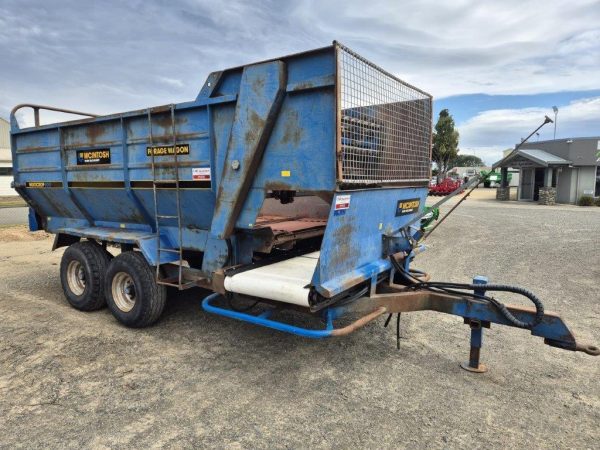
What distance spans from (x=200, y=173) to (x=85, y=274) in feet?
8.03

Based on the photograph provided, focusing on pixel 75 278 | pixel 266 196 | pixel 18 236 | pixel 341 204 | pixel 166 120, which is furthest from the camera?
pixel 18 236

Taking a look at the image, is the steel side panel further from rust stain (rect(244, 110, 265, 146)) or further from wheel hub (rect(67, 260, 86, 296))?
wheel hub (rect(67, 260, 86, 296))

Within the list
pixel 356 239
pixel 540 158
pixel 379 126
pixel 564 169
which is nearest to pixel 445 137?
pixel 540 158

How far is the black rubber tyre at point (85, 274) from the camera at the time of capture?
5.47m

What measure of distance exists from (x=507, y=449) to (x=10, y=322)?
17.8 feet

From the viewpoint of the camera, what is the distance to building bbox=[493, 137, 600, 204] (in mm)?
24547

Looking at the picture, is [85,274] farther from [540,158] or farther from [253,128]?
[540,158]

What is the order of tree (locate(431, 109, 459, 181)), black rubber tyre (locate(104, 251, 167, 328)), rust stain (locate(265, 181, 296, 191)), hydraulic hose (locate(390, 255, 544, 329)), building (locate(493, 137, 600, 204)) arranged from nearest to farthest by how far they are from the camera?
1. hydraulic hose (locate(390, 255, 544, 329))
2. rust stain (locate(265, 181, 296, 191))
3. black rubber tyre (locate(104, 251, 167, 328))
4. building (locate(493, 137, 600, 204))
5. tree (locate(431, 109, 459, 181))

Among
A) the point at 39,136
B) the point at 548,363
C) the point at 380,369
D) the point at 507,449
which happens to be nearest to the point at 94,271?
the point at 39,136

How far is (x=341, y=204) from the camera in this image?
11.4ft

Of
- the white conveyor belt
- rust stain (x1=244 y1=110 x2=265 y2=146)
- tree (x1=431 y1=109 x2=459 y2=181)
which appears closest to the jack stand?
the white conveyor belt

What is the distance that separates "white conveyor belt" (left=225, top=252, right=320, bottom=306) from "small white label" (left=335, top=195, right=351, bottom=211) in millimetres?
690

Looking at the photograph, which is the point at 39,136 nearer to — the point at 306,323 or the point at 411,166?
the point at 306,323

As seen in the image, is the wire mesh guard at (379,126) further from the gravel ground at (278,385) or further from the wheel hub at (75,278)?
the wheel hub at (75,278)
